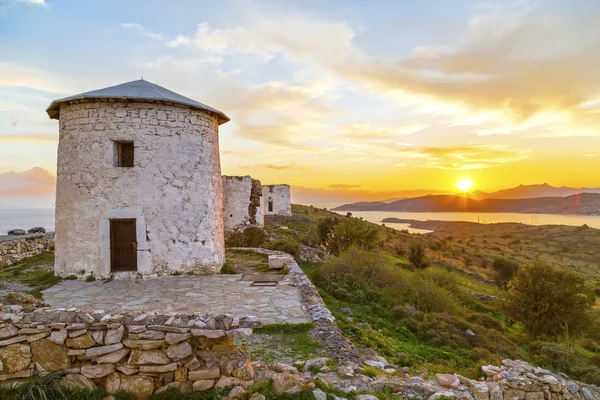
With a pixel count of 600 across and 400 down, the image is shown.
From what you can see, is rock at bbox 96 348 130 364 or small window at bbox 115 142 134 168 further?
small window at bbox 115 142 134 168

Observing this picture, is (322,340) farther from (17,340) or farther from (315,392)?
(17,340)

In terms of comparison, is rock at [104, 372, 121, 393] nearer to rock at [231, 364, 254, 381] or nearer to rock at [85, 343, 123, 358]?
rock at [85, 343, 123, 358]

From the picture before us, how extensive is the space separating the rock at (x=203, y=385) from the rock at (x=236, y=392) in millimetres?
290

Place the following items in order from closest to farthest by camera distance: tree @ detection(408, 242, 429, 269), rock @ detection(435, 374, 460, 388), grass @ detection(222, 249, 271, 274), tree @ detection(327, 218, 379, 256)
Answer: rock @ detection(435, 374, 460, 388) → grass @ detection(222, 249, 271, 274) → tree @ detection(327, 218, 379, 256) → tree @ detection(408, 242, 429, 269)

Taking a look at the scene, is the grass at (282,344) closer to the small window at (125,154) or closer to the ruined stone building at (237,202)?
the small window at (125,154)

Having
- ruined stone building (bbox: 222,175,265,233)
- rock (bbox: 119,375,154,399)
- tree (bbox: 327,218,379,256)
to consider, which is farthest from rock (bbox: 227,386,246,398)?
ruined stone building (bbox: 222,175,265,233)

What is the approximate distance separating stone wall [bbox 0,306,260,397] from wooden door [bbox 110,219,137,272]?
6287 mm

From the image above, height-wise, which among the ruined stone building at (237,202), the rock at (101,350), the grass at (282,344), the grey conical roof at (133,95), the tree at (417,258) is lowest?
the tree at (417,258)

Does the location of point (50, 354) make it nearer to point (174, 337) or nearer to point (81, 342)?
point (81, 342)

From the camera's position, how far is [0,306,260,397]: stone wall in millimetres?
4199

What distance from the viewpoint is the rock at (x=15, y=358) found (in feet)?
13.7

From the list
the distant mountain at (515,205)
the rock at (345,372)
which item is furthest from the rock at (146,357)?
the distant mountain at (515,205)

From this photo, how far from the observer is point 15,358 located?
4.19 metres

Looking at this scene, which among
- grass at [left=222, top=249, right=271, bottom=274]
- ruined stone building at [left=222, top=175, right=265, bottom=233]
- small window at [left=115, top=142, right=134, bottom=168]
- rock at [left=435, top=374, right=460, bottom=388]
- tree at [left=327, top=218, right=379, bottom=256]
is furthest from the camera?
ruined stone building at [left=222, top=175, right=265, bottom=233]
